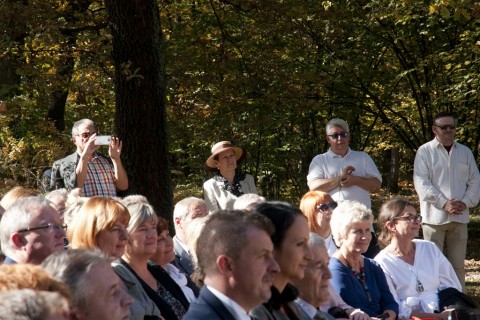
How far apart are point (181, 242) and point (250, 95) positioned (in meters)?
6.70

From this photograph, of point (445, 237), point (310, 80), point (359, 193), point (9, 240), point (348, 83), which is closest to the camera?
point (9, 240)

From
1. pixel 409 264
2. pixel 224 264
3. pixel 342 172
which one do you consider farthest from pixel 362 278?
pixel 224 264

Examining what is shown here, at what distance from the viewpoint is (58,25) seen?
10953mm

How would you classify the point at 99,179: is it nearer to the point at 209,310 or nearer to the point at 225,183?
the point at 225,183

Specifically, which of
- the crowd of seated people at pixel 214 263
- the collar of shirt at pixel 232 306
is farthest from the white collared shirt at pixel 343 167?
the collar of shirt at pixel 232 306

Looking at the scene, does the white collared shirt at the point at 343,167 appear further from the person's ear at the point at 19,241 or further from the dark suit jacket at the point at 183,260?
the person's ear at the point at 19,241

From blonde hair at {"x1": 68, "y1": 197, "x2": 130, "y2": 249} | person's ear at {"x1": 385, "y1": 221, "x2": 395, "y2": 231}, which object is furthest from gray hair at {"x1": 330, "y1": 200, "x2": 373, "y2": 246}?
blonde hair at {"x1": 68, "y1": 197, "x2": 130, "y2": 249}

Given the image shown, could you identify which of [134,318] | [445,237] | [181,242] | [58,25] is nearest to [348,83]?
[445,237]

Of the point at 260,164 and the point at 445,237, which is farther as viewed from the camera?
the point at 260,164

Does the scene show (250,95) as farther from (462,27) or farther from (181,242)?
(181,242)

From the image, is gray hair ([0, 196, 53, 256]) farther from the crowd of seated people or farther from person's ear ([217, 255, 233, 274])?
person's ear ([217, 255, 233, 274])

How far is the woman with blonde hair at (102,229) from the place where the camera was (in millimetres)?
5023

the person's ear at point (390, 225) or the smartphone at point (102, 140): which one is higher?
the smartphone at point (102, 140)

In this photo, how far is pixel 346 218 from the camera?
670 centimetres
